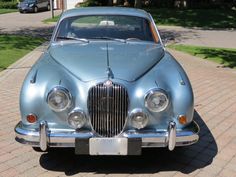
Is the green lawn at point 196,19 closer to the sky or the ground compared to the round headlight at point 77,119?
closer to the ground

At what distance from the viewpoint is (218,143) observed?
17.1 ft

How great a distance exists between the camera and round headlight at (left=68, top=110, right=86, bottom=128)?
3.97 m

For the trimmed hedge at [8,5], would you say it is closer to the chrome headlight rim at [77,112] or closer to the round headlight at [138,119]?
the chrome headlight rim at [77,112]

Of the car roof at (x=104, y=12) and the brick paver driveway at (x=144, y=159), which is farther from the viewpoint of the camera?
the car roof at (x=104, y=12)

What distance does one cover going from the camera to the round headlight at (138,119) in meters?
3.99

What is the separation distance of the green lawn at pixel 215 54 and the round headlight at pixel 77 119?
25.7 ft

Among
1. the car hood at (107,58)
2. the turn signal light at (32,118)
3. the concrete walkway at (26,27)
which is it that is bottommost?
the concrete walkway at (26,27)

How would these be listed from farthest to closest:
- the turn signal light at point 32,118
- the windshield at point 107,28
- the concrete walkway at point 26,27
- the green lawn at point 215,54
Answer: the concrete walkway at point 26,27 → the green lawn at point 215,54 → the windshield at point 107,28 → the turn signal light at point 32,118

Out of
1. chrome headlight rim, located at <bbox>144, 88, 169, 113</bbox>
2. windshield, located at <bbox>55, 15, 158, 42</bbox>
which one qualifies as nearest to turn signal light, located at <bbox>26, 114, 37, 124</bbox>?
chrome headlight rim, located at <bbox>144, 88, 169, 113</bbox>

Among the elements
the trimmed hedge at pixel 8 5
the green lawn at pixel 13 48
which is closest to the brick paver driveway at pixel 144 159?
the green lawn at pixel 13 48

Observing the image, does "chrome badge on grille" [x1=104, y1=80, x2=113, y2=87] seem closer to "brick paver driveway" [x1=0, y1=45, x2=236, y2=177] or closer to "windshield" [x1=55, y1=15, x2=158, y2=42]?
"brick paver driveway" [x1=0, y1=45, x2=236, y2=177]

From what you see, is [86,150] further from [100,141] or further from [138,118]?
[138,118]

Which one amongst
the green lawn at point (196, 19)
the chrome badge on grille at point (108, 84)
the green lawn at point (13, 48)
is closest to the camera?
the chrome badge on grille at point (108, 84)

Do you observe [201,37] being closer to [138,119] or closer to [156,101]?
[156,101]
